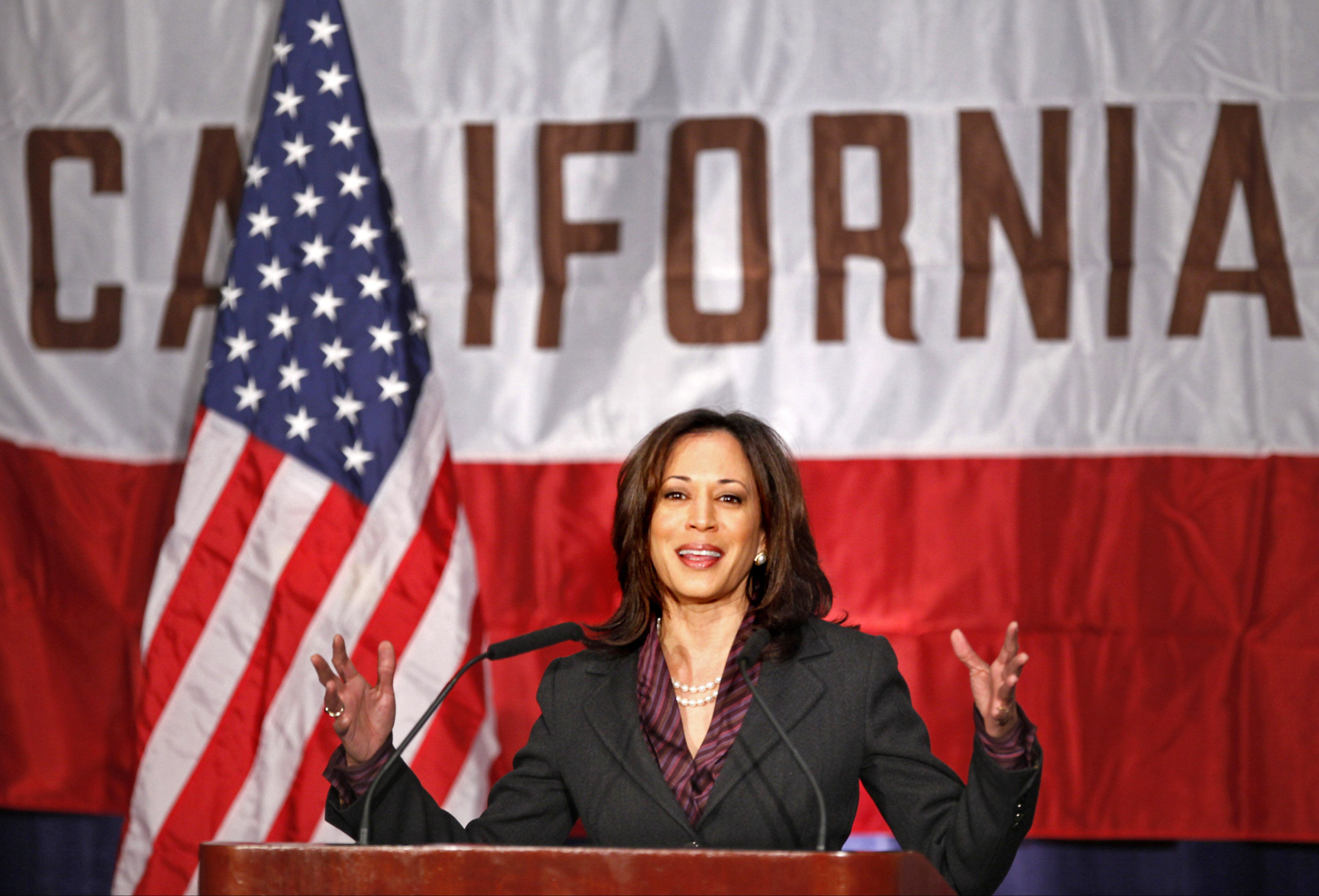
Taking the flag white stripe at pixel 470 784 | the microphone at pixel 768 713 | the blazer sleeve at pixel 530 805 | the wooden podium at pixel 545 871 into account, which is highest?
the microphone at pixel 768 713

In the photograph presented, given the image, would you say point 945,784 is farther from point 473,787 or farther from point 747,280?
point 747,280

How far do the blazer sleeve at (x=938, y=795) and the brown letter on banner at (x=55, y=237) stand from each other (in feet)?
7.04

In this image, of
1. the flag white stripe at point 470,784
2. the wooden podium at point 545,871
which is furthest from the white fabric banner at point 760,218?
the wooden podium at point 545,871

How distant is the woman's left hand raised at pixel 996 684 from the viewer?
4.95ft

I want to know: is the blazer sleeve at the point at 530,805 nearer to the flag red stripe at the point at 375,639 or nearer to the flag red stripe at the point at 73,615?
the flag red stripe at the point at 375,639

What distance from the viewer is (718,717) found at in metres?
1.86

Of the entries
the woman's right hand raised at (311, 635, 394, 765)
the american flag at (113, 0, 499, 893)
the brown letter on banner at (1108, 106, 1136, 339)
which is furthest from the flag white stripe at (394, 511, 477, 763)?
the brown letter on banner at (1108, 106, 1136, 339)

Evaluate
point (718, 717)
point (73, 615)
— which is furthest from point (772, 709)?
point (73, 615)

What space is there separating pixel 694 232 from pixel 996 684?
5.68 ft

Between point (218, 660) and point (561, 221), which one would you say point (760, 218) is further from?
point (218, 660)

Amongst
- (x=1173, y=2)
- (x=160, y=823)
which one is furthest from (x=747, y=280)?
(x=160, y=823)

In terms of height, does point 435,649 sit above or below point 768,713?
below

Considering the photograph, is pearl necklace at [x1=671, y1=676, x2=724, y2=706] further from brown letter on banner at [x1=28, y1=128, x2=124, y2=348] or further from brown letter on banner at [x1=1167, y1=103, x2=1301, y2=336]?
brown letter on banner at [x1=28, y1=128, x2=124, y2=348]

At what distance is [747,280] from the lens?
3016 millimetres
